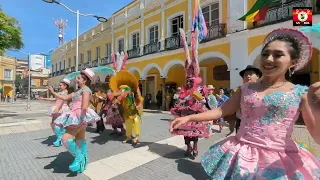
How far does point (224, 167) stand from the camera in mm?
1710

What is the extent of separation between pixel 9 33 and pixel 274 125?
1324 centimetres

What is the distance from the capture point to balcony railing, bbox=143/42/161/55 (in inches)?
658

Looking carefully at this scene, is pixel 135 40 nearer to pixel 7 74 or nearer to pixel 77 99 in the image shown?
pixel 77 99

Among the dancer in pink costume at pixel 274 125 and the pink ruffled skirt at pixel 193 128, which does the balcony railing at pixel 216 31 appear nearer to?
the pink ruffled skirt at pixel 193 128

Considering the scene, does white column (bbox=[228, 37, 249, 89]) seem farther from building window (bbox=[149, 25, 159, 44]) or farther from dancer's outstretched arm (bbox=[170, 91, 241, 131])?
dancer's outstretched arm (bbox=[170, 91, 241, 131])

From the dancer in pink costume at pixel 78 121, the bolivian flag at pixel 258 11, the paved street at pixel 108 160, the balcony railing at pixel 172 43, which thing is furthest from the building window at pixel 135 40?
the dancer in pink costume at pixel 78 121

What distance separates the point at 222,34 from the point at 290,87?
1116cm

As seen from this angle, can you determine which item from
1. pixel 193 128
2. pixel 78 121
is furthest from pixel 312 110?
pixel 78 121

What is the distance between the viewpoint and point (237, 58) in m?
11.3

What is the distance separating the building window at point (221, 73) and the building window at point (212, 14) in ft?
9.29

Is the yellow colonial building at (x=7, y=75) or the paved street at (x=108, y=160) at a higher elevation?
the yellow colonial building at (x=7, y=75)

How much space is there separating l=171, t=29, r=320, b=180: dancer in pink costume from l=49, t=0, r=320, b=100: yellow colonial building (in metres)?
2.91

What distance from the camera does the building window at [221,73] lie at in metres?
14.2

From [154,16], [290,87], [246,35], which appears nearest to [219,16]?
[246,35]
